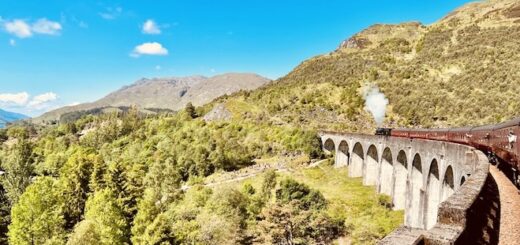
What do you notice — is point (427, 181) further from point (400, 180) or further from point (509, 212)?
point (509, 212)

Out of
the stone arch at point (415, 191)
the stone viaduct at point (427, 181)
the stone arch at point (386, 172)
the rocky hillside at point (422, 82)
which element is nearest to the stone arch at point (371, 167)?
the stone viaduct at point (427, 181)

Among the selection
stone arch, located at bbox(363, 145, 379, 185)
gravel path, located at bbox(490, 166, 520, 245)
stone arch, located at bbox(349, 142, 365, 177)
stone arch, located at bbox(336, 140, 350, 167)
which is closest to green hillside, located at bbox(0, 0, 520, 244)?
stone arch, located at bbox(363, 145, 379, 185)

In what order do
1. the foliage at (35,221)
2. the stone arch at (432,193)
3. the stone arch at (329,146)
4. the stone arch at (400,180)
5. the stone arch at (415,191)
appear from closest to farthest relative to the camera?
1. the stone arch at (432,193)
2. the stone arch at (415,191)
3. the foliage at (35,221)
4. the stone arch at (400,180)
5. the stone arch at (329,146)

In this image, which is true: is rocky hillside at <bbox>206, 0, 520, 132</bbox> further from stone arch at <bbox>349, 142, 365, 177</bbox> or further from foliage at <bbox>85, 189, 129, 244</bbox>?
foliage at <bbox>85, 189, 129, 244</bbox>

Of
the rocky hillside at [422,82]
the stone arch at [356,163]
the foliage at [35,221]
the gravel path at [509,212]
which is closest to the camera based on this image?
the gravel path at [509,212]

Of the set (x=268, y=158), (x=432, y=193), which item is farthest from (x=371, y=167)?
(x=268, y=158)

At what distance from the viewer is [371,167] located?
5541cm

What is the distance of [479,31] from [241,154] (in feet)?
231

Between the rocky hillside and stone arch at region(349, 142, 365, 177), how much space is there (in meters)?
21.1

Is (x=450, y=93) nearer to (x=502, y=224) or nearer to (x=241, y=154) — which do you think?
(x=241, y=154)

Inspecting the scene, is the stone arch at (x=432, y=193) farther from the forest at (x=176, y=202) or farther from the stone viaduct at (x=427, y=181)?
the forest at (x=176, y=202)

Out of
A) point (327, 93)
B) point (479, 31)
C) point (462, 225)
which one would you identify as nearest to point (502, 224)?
point (462, 225)

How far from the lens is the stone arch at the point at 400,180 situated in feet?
137

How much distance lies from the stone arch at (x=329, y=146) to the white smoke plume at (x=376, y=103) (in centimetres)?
2037
